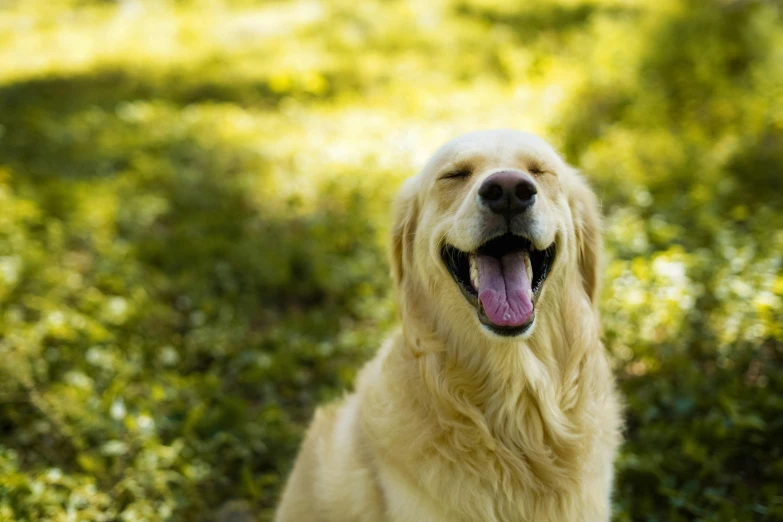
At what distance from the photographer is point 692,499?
118 inches

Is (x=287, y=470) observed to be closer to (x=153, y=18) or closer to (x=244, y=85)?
(x=244, y=85)

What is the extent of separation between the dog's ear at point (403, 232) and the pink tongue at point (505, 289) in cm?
42

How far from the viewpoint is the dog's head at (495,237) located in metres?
2.23

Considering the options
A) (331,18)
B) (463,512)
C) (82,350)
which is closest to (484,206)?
(463,512)

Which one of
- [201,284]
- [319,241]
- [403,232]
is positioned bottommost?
[201,284]

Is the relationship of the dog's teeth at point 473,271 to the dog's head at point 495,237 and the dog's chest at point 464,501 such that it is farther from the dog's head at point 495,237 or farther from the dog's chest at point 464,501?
the dog's chest at point 464,501

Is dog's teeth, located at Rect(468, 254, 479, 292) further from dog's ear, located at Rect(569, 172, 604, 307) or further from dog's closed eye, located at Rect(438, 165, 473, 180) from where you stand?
dog's ear, located at Rect(569, 172, 604, 307)

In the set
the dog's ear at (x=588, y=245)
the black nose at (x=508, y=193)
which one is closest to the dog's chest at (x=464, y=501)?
the dog's ear at (x=588, y=245)

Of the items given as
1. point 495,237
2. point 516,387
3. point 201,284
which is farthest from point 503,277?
point 201,284

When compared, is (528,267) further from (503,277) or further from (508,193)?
(508,193)

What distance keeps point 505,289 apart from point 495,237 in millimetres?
192

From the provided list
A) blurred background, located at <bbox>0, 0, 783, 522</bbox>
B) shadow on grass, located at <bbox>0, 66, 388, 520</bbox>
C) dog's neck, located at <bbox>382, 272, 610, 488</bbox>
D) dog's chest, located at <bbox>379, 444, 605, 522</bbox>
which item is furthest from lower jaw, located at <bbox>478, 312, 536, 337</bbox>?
shadow on grass, located at <bbox>0, 66, 388, 520</bbox>

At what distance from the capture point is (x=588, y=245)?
101 inches

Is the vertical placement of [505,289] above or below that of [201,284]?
above
